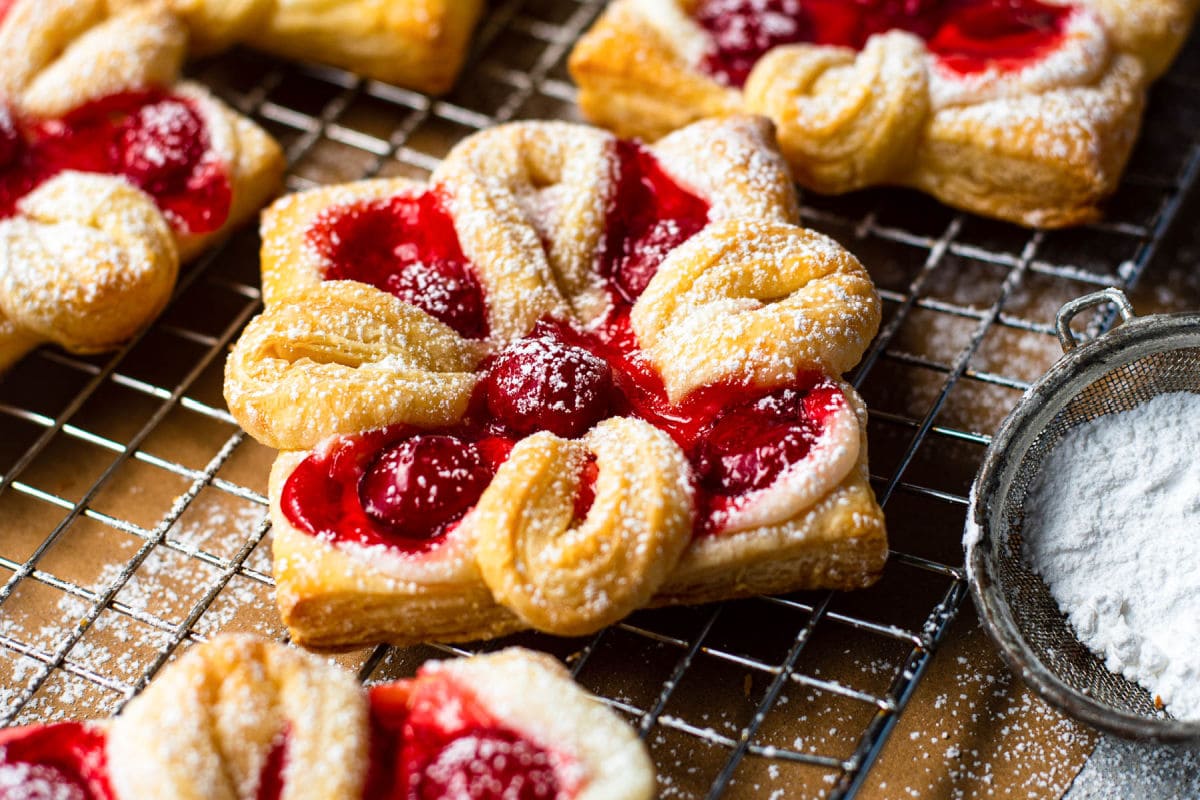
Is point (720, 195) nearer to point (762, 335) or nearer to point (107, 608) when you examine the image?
point (762, 335)

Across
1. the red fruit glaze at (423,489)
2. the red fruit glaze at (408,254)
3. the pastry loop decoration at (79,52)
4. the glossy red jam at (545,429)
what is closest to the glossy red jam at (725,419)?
the glossy red jam at (545,429)

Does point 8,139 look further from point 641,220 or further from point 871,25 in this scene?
point 871,25

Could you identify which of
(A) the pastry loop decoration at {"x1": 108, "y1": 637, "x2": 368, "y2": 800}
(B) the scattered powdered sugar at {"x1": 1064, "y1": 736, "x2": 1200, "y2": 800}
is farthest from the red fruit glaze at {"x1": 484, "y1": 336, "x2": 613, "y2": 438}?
(B) the scattered powdered sugar at {"x1": 1064, "y1": 736, "x2": 1200, "y2": 800}

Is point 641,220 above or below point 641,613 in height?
above

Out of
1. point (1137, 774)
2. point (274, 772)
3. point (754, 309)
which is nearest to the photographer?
point (274, 772)

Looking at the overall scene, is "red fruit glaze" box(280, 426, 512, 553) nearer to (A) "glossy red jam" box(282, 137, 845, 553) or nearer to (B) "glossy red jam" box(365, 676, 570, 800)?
(A) "glossy red jam" box(282, 137, 845, 553)

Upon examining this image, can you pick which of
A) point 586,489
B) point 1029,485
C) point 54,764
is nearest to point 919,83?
point 1029,485

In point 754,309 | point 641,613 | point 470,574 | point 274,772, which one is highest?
point 754,309

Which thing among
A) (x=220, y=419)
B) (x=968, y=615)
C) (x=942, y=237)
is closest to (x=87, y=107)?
(x=220, y=419)
